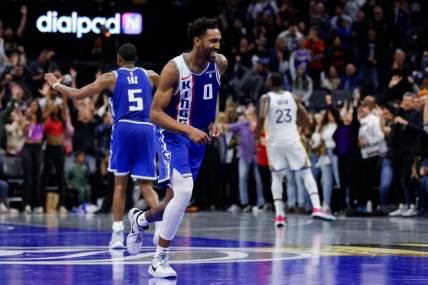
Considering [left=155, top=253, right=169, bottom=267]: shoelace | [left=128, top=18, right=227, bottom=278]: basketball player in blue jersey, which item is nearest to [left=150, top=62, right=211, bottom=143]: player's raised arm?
[left=128, top=18, right=227, bottom=278]: basketball player in blue jersey

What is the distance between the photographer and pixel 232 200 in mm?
22281

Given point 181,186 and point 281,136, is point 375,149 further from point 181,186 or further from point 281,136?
point 181,186

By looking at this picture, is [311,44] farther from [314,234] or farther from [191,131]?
[191,131]

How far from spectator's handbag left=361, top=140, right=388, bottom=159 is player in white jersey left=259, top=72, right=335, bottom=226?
3.50 m

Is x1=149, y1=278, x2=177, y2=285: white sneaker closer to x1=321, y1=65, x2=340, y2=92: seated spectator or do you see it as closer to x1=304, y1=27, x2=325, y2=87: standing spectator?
x1=321, y1=65, x2=340, y2=92: seated spectator

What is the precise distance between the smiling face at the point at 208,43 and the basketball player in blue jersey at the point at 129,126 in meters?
2.87

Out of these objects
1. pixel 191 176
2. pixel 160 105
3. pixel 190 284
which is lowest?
pixel 190 284

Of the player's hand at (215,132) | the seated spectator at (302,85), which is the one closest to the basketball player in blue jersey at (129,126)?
the player's hand at (215,132)

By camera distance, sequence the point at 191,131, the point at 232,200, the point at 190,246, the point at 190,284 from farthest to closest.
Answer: the point at 232,200, the point at 190,246, the point at 191,131, the point at 190,284

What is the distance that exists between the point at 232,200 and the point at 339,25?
18.1 ft

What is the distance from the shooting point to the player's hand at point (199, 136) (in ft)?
25.5

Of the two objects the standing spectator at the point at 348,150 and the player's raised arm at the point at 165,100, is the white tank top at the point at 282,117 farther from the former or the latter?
the player's raised arm at the point at 165,100

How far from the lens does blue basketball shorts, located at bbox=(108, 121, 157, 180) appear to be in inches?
435

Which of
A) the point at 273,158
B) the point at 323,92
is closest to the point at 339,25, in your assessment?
the point at 323,92
